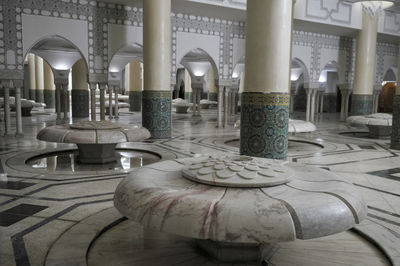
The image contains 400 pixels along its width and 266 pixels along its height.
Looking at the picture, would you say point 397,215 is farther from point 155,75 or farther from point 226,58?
→ point 226,58

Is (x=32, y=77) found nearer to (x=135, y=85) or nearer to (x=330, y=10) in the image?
(x=135, y=85)

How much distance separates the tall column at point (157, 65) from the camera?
5.56 metres

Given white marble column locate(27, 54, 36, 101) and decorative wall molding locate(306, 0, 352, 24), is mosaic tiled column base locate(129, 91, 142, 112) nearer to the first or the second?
white marble column locate(27, 54, 36, 101)

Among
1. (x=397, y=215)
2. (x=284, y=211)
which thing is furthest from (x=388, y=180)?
(x=284, y=211)

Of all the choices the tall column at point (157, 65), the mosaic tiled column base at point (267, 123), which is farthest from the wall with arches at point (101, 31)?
the mosaic tiled column base at point (267, 123)

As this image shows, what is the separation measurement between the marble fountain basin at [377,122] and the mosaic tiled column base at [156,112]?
3.18 meters

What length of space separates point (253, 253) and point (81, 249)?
756 mm

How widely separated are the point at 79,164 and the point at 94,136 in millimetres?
503

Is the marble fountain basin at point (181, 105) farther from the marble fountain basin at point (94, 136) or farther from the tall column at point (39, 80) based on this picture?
the marble fountain basin at point (94, 136)

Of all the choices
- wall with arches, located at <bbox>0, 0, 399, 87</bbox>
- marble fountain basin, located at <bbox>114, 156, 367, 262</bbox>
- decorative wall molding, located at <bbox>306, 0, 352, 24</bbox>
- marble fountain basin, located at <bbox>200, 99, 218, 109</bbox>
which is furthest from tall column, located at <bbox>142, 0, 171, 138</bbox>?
marble fountain basin, located at <bbox>200, 99, 218, 109</bbox>

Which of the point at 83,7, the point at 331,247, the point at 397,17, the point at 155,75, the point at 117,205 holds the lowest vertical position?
the point at 331,247

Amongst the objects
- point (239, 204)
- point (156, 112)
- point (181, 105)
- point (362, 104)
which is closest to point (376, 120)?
point (362, 104)

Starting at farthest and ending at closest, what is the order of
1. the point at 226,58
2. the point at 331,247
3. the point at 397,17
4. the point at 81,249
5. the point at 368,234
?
the point at 397,17 < the point at 226,58 < the point at 368,234 < the point at 331,247 < the point at 81,249

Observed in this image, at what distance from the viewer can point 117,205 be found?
1.54 meters
